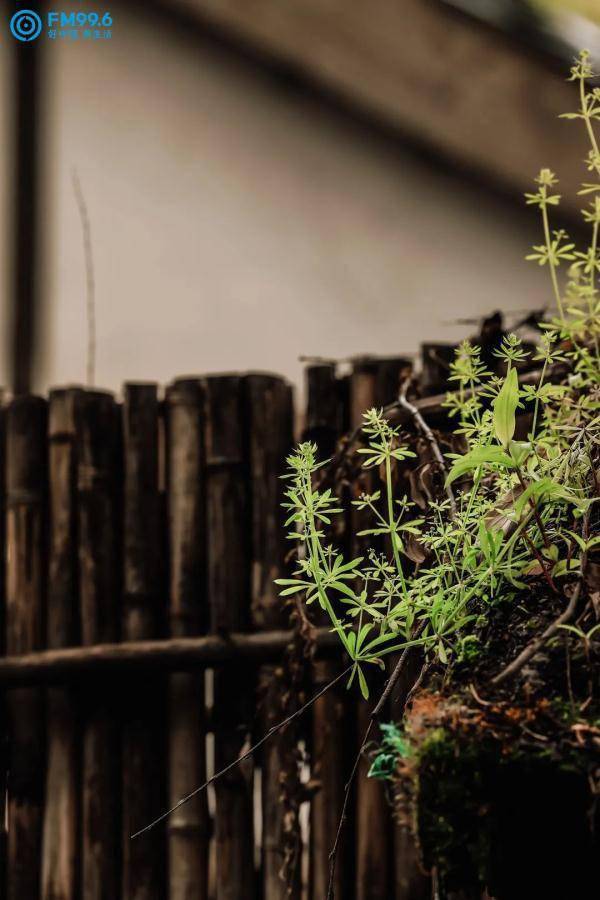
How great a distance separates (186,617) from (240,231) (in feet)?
4.71

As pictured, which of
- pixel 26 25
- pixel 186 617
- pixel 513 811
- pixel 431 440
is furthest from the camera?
pixel 26 25

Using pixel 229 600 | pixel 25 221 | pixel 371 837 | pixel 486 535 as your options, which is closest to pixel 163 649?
pixel 229 600

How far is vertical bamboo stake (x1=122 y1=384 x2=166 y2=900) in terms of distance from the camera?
62.4 inches

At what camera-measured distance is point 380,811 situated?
1.51 meters

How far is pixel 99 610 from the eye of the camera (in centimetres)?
165

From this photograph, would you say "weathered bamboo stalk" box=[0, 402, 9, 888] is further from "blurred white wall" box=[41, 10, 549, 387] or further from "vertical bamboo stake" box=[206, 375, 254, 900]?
"blurred white wall" box=[41, 10, 549, 387]

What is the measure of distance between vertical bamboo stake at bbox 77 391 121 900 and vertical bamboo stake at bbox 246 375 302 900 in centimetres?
26

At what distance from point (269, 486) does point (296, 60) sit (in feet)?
5.56

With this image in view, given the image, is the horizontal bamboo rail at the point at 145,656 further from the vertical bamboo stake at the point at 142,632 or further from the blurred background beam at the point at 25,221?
the blurred background beam at the point at 25,221

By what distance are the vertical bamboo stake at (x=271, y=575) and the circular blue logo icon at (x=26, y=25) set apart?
5.98 feet

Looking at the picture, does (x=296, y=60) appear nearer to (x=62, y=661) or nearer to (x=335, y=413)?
(x=335, y=413)

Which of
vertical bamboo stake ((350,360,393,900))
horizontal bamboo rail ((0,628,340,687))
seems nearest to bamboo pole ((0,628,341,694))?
horizontal bamboo rail ((0,628,340,687))

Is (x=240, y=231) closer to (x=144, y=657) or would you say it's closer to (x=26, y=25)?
(x=26, y=25)

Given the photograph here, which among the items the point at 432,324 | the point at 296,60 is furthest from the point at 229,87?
the point at 432,324
